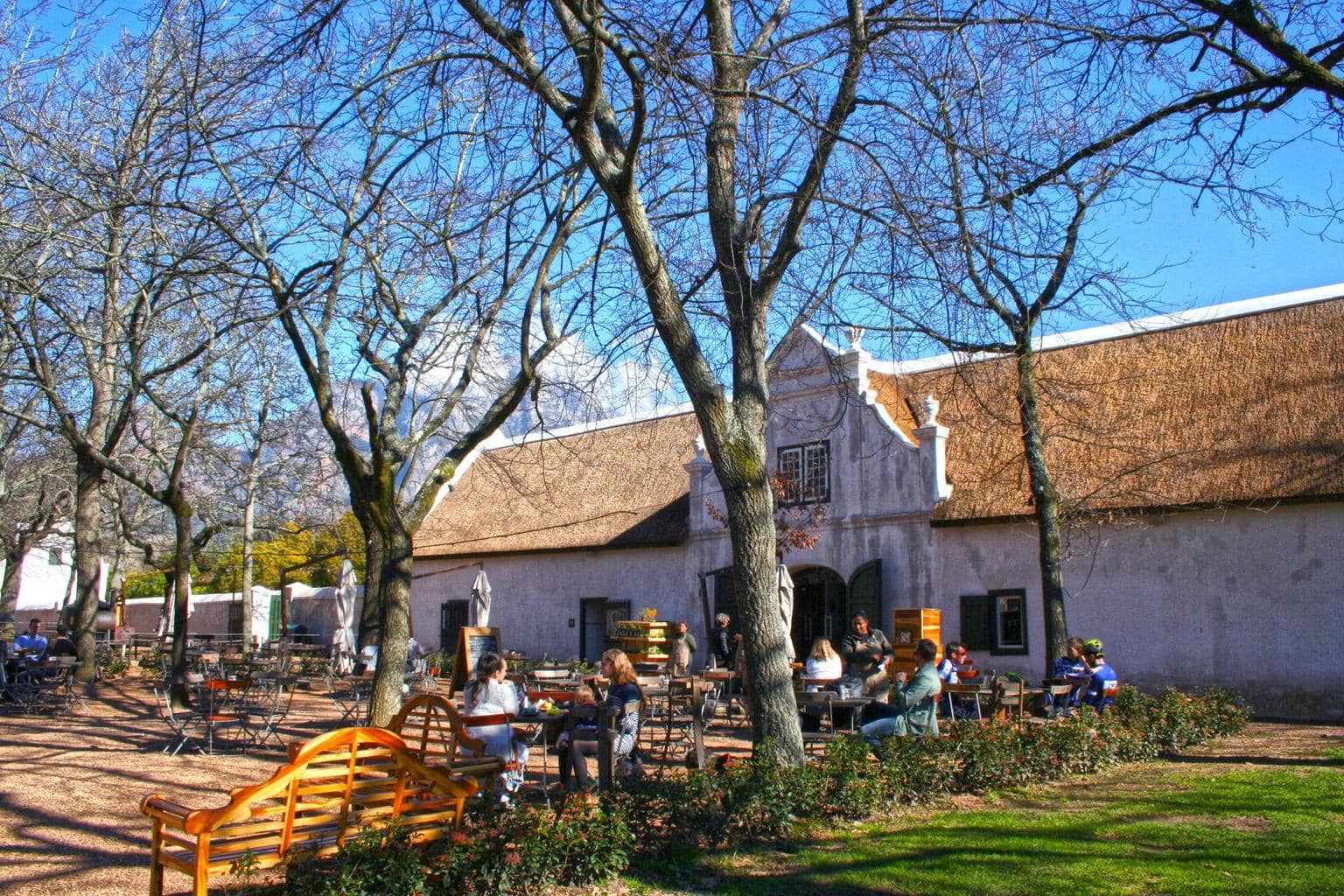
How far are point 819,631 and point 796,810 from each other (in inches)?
622

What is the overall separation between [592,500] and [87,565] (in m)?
12.1

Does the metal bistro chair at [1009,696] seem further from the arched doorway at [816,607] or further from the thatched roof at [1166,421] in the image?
the arched doorway at [816,607]

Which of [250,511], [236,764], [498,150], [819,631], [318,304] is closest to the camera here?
[498,150]

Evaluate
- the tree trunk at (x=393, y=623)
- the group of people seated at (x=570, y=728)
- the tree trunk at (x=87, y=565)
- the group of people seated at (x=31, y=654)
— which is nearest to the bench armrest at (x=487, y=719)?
the group of people seated at (x=570, y=728)

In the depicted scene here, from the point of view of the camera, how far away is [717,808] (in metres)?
7.88

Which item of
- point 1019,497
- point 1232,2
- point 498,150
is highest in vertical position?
point 1232,2

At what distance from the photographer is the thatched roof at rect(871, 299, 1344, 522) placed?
1797 cm

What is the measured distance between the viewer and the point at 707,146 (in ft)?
31.4

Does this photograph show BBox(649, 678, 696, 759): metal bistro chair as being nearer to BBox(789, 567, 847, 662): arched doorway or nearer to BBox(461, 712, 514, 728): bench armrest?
BBox(461, 712, 514, 728): bench armrest

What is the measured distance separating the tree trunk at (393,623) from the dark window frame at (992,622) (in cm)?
1183

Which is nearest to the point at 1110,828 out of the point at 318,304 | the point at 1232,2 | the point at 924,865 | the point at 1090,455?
the point at 924,865

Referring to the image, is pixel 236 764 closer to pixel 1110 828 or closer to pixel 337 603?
pixel 1110 828

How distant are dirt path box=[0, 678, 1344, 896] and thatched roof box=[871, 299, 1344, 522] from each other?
13.6ft

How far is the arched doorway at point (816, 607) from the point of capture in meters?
23.6
